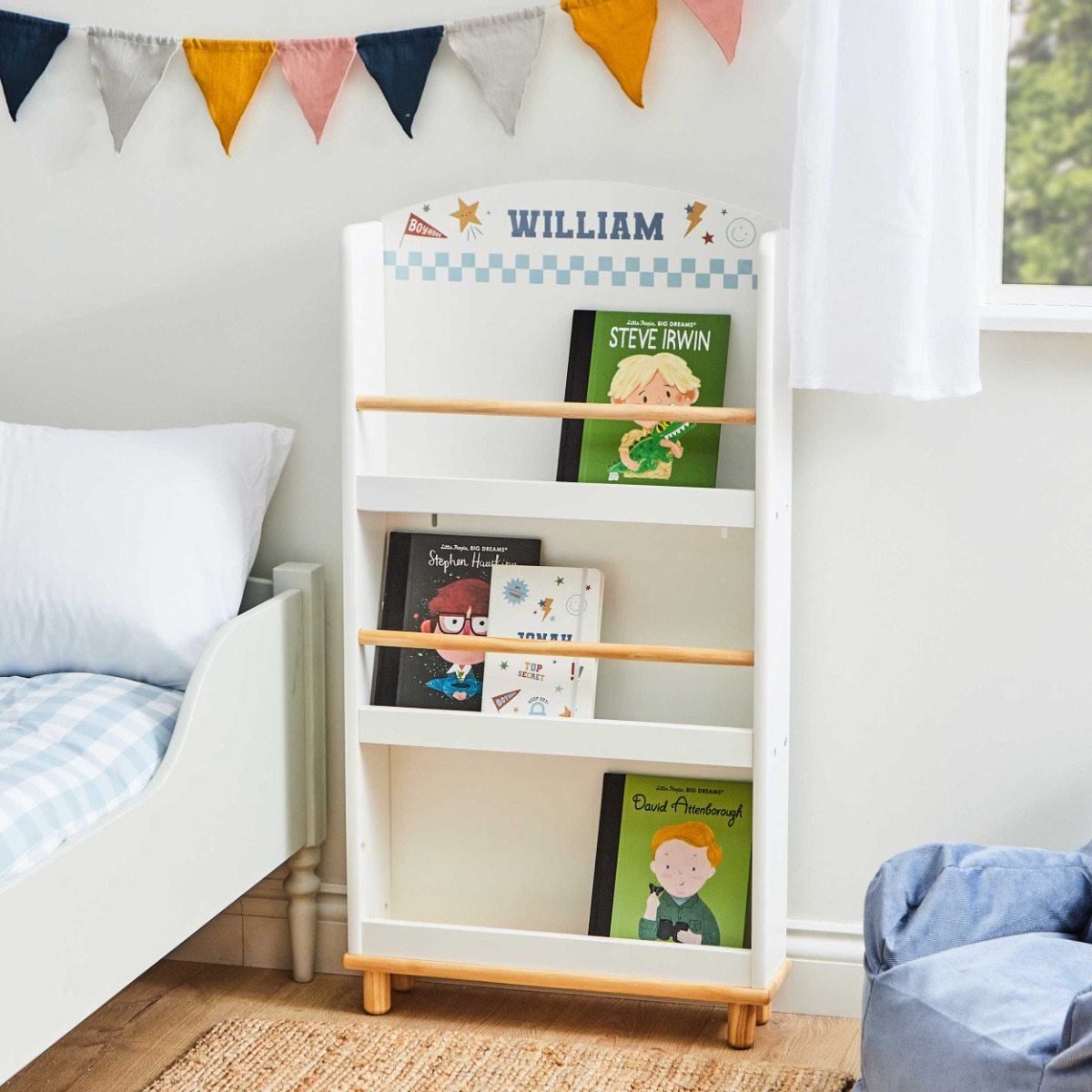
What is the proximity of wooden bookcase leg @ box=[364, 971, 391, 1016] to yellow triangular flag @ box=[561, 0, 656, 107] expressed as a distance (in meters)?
1.22

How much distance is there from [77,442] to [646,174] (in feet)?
2.74

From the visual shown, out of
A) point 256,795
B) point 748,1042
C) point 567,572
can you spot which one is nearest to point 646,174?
point 567,572

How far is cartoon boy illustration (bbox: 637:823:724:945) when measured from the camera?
1792 mm

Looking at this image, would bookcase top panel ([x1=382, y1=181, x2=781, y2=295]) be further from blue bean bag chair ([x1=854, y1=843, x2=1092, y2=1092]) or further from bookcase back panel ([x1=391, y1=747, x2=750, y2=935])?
blue bean bag chair ([x1=854, y1=843, x2=1092, y2=1092])

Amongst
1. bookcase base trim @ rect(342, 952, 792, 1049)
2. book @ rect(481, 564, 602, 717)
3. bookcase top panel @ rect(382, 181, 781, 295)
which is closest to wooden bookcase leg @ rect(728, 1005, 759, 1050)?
bookcase base trim @ rect(342, 952, 792, 1049)

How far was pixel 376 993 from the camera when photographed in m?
1.84

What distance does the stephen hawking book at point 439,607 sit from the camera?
5.97 feet

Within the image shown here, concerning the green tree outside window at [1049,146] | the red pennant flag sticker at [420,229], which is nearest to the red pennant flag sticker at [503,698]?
the red pennant flag sticker at [420,229]

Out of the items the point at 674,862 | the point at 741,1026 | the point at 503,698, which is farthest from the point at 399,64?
the point at 741,1026

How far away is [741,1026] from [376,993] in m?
0.49

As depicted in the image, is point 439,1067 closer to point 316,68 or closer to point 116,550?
point 116,550

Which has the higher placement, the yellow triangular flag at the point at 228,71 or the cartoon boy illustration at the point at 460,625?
the yellow triangular flag at the point at 228,71

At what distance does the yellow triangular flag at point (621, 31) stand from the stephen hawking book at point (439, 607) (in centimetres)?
63

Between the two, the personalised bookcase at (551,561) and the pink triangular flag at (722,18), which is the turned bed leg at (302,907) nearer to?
the personalised bookcase at (551,561)
